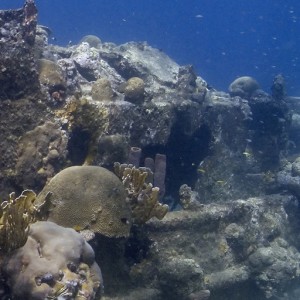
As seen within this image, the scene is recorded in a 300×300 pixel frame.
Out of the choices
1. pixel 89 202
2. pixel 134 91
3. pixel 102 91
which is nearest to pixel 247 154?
pixel 134 91

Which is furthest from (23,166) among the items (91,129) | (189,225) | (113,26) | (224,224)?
(113,26)

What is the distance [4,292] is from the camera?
420 cm

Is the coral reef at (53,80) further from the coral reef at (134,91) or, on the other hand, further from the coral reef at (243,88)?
the coral reef at (243,88)

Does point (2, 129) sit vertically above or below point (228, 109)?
below

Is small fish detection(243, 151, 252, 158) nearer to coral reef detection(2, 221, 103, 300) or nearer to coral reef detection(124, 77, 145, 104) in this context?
coral reef detection(124, 77, 145, 104)

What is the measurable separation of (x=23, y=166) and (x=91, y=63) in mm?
7154

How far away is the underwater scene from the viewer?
15.3ft

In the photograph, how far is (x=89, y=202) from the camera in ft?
19.5

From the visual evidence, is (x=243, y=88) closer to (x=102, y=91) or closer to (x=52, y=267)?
(x=102, y=91)

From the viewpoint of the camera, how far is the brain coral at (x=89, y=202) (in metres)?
5.80

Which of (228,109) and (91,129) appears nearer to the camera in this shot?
(91,129)

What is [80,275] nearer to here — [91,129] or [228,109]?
[91,129]

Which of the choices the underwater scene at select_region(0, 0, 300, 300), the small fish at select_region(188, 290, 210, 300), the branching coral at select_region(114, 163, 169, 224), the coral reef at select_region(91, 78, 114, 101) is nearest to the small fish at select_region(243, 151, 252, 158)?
the underwater scene at select_region(0, 0, 300, 300)

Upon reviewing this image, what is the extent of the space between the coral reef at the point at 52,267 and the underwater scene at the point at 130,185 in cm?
1
